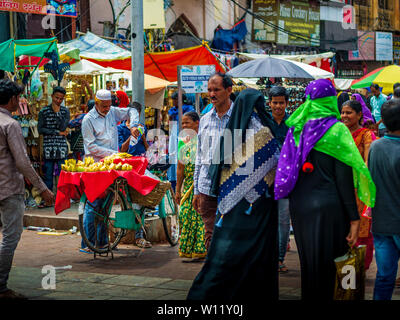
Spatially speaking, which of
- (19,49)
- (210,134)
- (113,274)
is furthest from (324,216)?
(19,49)

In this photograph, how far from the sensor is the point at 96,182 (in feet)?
24.5

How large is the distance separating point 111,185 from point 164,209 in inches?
47.1

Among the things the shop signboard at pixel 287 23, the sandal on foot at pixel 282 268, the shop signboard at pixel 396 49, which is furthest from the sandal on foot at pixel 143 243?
the shop signboard at pixel 396 49

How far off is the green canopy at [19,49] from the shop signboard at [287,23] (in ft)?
57.0

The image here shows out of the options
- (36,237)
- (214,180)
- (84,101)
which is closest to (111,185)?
(36,237)

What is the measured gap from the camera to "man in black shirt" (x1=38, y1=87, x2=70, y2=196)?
10969 millimetres

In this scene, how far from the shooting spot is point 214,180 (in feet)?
17.4

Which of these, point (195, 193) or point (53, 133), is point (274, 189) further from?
point (53, 133)

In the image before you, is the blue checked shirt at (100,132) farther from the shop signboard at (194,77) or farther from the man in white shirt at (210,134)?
the man in white shirt at (210,134)

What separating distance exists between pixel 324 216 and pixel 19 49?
835 cm

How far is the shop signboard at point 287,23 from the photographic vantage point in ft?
92.8

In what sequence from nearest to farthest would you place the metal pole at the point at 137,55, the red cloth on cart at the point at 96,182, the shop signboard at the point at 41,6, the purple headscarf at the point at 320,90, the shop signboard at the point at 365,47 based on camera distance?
the purple headscarf at the point at 320,90 < the red cloth on cart at the point at 96,182 < the metal pole at the point at 137,55 < the shop signboard at the point at 41,6 < the shop signboard at the point at 365,47

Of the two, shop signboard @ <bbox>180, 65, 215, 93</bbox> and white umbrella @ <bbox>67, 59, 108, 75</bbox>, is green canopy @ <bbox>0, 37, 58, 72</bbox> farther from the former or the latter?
shop signboard @ <bbox>180, 65, 215, 93</bbox>
